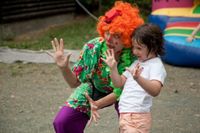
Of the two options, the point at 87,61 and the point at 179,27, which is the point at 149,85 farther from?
the point at 179,27

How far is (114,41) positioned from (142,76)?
12.4 inches

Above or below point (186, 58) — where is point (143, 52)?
above

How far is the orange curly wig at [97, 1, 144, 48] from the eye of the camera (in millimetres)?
2957

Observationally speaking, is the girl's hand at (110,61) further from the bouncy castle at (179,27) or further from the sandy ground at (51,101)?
the bouncy castle at (179,27)

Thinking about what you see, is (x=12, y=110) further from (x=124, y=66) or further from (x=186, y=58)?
(x=186, y=58)

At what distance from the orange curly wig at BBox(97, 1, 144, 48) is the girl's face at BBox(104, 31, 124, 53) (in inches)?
1.1

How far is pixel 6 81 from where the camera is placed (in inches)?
266

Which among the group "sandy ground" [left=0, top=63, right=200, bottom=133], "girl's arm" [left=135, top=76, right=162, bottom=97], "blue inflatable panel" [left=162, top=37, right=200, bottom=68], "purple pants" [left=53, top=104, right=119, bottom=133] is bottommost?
"blue inflatable panel" [left=162, top=37, right=200, bottom=68]

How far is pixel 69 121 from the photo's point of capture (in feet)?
10.6

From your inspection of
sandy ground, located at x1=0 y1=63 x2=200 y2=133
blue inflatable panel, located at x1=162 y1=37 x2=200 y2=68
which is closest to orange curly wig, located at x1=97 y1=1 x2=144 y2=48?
sandy ground, located at x1=0 y1=63 x2=200 y2=133

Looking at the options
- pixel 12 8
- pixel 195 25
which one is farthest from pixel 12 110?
pixel 12 8

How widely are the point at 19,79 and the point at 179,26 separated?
3131 mm

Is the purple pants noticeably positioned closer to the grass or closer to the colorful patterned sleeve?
the colorful patterned sleeve

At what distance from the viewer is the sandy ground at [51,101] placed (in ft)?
16.0
